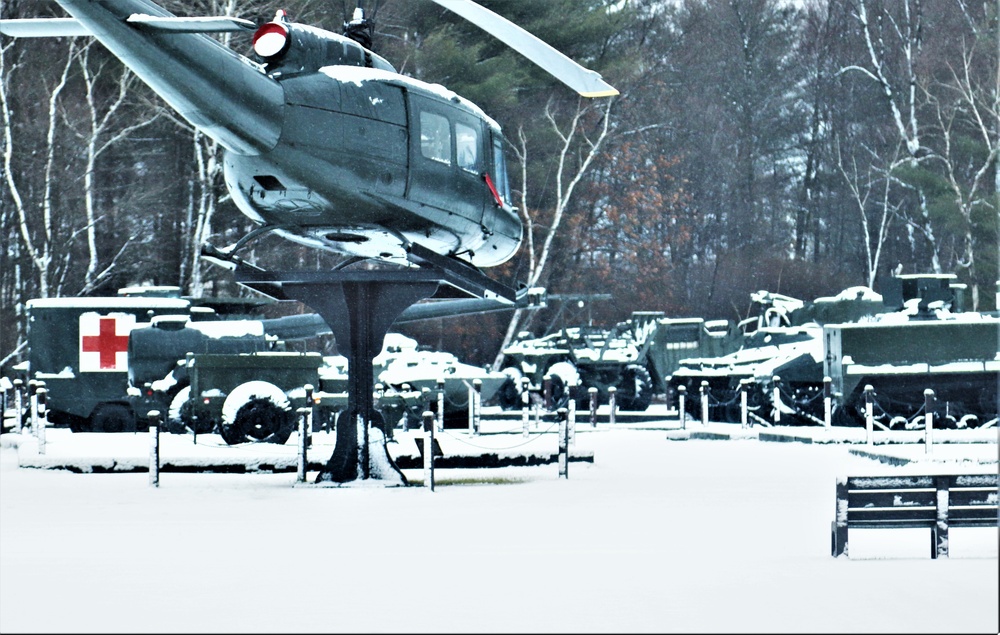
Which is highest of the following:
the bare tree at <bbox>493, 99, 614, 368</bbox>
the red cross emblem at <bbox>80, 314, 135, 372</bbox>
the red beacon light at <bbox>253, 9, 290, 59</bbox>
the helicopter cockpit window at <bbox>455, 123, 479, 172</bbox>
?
the bare tree at <bbox>493, 99, 614, 368</bbox>

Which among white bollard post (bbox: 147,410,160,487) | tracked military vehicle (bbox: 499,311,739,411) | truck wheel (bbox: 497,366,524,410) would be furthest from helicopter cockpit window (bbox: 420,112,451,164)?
truck wheel (bbox: 497,366,524,410)

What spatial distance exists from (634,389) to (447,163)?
59.6ft

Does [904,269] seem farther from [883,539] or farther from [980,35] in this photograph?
[883,539]

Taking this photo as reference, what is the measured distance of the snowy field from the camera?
8.41m

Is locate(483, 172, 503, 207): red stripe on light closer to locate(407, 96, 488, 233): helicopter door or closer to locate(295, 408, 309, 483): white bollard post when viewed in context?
locate(407, 96, 488, 233): helicopter door

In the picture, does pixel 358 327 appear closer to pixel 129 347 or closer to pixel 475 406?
pixel 129 347

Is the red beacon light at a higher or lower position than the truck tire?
higher

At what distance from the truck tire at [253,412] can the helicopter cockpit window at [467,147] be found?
18.5 ft

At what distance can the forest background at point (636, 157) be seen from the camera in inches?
1428

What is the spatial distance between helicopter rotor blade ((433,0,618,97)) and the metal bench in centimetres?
329

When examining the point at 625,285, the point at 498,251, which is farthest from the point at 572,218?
→ the point at 498,251

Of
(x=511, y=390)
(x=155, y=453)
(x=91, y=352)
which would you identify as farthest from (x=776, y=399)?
(x=155, y=453)

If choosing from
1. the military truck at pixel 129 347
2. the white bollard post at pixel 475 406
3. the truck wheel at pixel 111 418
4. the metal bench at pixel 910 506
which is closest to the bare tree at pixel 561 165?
the white bollard post at pixel 475 406

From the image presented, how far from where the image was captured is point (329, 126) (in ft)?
47.6
